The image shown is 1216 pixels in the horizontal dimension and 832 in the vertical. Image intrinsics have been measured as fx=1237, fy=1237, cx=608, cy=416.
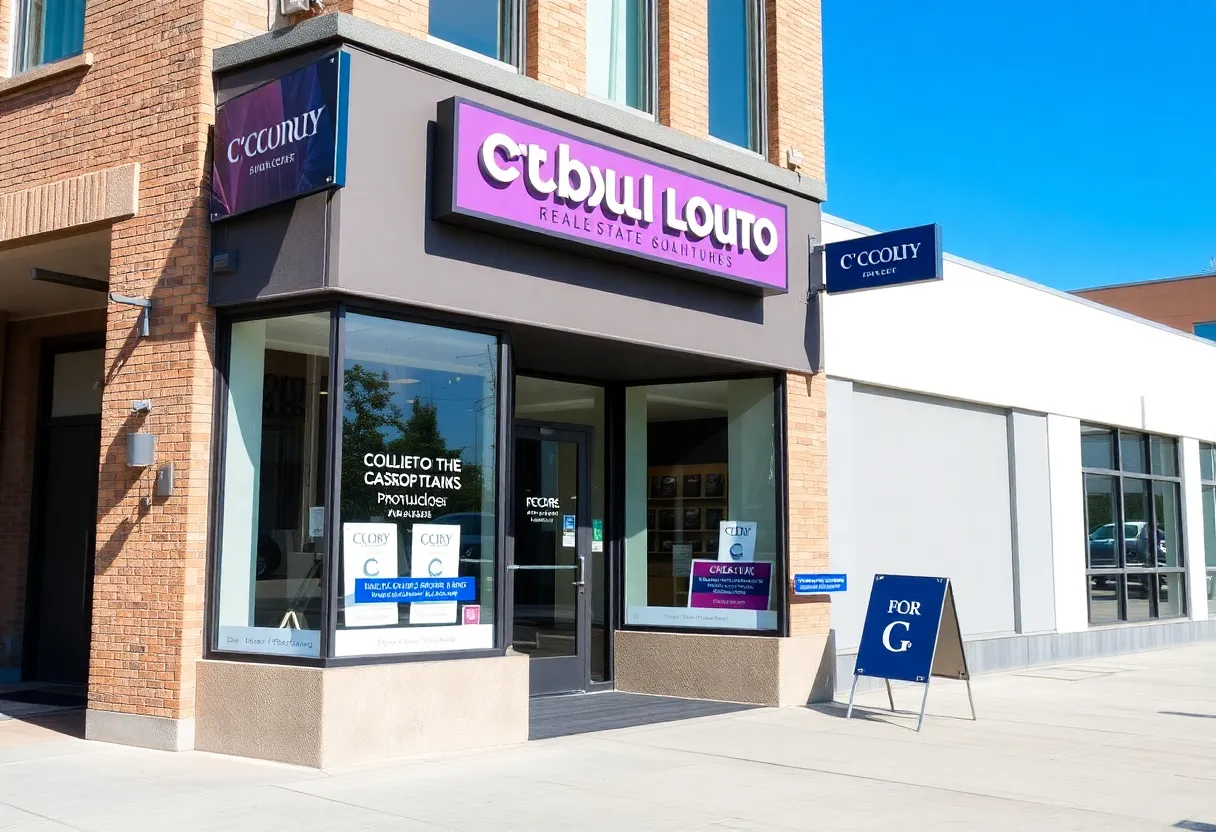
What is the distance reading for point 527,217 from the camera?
30.1 ft

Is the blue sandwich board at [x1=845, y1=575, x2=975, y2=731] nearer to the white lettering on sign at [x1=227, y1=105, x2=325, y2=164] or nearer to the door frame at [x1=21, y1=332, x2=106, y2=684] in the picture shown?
the white lettering on sign at [x1=227, y1=105, x2=325, y2=164]

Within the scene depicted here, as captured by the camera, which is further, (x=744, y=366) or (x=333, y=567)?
(x=744, y=366)

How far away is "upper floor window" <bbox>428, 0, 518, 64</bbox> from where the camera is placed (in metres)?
9.55

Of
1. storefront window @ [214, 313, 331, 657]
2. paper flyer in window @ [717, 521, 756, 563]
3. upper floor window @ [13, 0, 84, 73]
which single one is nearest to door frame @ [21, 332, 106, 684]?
upper floor window @ [13, 0, 84, 73]

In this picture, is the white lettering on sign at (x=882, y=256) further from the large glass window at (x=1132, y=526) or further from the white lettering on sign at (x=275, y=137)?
the large glass window at (x=1132, y=526)

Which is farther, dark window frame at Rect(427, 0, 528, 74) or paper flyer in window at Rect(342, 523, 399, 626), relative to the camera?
dark window frame at Rect(427, 0, 528, 74)

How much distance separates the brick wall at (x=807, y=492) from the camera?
38.2ft

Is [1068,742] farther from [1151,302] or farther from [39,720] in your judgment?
[1151,302]

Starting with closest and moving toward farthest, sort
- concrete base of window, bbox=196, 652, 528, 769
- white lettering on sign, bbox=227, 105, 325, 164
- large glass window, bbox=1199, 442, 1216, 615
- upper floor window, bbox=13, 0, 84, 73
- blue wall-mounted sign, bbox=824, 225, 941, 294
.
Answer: concrete base of window, bbox=196, 652, 528, 769 → white lettering on sign, bbox=227, 105, 325, 164 → upper floor window, bbox=13, 0, 84, 73 → blue wall-mounted sign, bbox=824, 225, 941, 294 → large glass window, bbox=1199, 442, 1216, 615

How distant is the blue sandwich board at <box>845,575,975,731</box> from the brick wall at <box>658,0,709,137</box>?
4537 millimetres

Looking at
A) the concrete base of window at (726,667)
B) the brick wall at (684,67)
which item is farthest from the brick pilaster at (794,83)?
the concrete base of window at (726,667)

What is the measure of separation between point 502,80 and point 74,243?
382cm

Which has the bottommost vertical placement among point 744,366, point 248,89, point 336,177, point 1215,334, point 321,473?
point 321,473

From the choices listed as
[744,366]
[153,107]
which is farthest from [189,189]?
[744,366]
